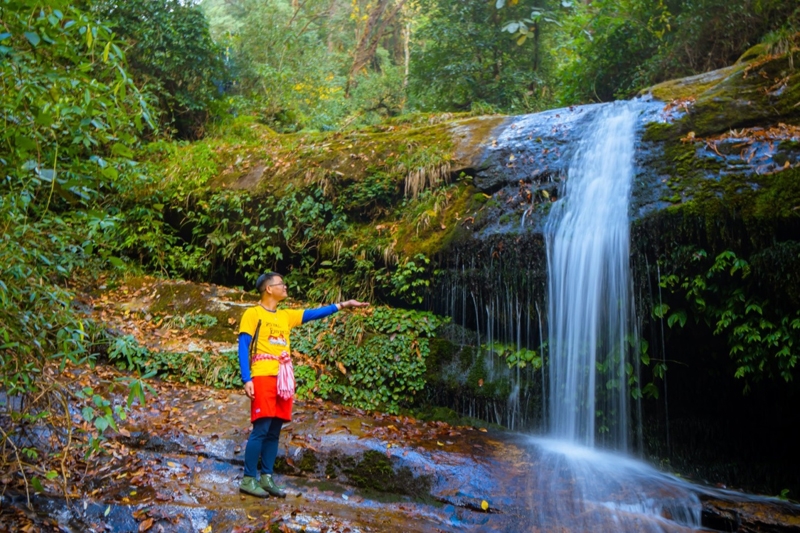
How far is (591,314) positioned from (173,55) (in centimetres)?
962

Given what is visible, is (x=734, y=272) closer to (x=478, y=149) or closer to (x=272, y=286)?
(x=478, y=149)

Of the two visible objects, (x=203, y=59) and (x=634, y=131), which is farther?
(x=203, y=59)

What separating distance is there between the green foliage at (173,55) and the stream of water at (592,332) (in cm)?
822

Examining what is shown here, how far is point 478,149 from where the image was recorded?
8930 millimetres

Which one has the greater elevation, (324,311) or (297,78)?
(297,78)

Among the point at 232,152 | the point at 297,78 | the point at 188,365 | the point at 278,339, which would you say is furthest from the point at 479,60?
the point at 278,339

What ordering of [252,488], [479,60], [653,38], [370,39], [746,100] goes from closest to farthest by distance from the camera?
[252,488] → [746,100] → [653,38] → [479,60] → [370,39]

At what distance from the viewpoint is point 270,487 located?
4.69 m

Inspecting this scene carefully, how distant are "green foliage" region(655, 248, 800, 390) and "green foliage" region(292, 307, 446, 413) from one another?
9.43 feet

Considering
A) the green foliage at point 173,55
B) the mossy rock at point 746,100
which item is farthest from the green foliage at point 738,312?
the green foliage at point 173,55

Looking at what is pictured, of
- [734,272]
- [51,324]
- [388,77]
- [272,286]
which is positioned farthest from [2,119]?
[388,77]

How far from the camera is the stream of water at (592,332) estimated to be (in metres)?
6.04

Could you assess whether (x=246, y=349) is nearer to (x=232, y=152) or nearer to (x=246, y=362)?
(x=246, y=362)

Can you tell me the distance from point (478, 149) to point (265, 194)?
11.4 feet
